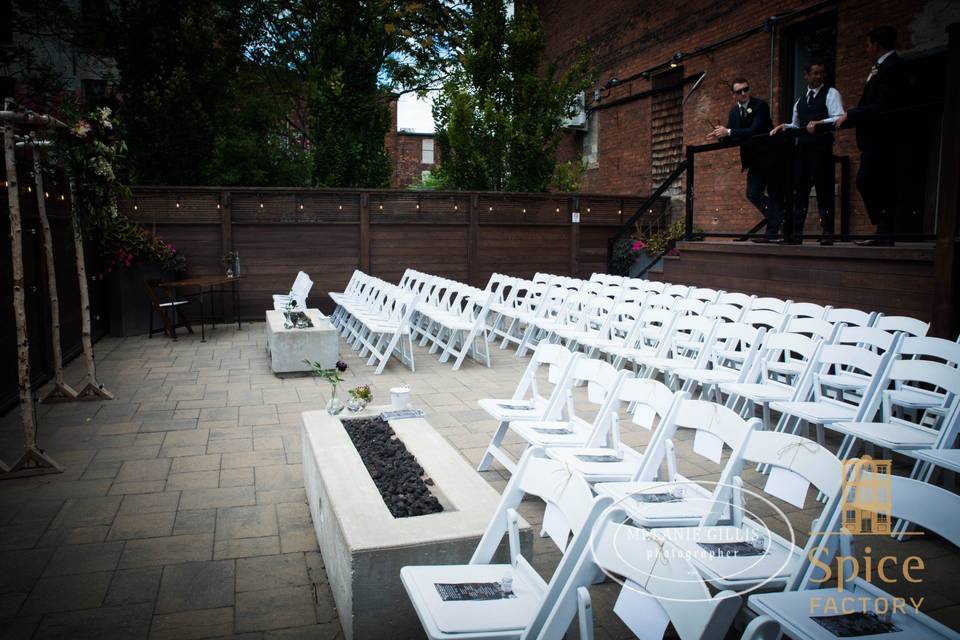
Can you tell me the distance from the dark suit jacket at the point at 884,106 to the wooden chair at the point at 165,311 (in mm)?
8212

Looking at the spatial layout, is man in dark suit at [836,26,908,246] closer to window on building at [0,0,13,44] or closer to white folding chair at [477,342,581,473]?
white folding chair at [477,342,581,473]

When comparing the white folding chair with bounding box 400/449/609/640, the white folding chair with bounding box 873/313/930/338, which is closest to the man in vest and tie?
the white folding chair with bounding box 873/313/930/338

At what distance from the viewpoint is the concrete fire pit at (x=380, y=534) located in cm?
264

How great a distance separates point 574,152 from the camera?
16.8 metres

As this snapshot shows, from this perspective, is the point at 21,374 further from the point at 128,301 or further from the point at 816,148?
the point at 816,148

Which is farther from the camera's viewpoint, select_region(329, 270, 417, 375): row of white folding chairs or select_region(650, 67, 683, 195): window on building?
select_region(650, 67, 683, 195): window on building

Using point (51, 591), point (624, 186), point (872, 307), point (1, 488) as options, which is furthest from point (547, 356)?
point (624, 186)

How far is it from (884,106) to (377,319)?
5571 millimetres

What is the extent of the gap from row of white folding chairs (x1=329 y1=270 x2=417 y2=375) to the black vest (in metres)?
4.38

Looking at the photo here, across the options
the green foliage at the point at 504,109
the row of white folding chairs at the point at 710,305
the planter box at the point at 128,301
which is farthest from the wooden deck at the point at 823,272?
the planter box at the point at 128,301

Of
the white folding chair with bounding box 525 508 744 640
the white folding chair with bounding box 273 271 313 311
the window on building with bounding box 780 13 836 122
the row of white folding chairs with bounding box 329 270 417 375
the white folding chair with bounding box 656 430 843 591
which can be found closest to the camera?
the white folding chair with bounding box 525 508 744 640

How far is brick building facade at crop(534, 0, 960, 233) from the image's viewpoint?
880cm

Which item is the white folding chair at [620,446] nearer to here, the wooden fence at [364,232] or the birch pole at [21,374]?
the birch pole at [21,374]

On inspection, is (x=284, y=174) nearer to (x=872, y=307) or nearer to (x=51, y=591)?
A: (x=872, y=307)
